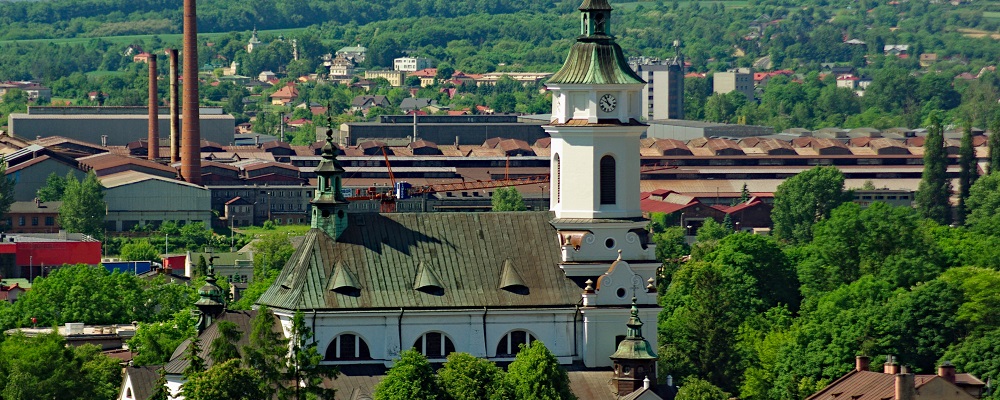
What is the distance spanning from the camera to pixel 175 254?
540ft

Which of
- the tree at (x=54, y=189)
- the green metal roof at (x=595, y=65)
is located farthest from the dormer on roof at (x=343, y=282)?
the tree at (x=54, y=189)

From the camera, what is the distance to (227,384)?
71.1 meters

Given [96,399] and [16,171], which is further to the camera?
[16,171]

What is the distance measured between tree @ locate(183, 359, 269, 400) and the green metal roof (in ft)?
54.7

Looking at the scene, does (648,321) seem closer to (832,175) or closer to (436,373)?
(436,373)

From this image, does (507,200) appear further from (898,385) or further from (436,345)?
(898,385)

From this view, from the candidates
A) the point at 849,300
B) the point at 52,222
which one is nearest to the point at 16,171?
the point at 52,222

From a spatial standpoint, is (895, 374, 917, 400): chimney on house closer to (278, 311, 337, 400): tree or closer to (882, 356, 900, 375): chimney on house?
(882, 356, 900, 375): chimney on house

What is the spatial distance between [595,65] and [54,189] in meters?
113

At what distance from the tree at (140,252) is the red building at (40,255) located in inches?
197

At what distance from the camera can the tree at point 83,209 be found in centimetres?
17800

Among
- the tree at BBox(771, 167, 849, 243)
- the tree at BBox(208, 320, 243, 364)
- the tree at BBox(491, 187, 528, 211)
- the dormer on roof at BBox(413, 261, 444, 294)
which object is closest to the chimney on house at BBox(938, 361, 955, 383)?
the dormer on roof at BBox(413, 261, 444, 294)

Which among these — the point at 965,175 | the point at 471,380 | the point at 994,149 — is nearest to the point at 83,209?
the point at 965,175

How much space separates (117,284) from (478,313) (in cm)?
3796
